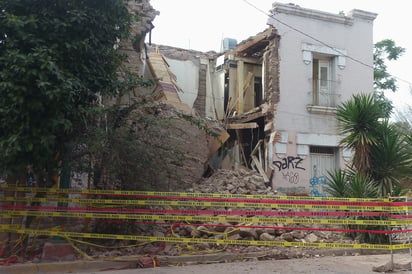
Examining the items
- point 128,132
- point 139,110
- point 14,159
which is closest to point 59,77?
point 14,159

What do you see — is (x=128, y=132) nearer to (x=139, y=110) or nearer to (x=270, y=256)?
(x=139, y=110)

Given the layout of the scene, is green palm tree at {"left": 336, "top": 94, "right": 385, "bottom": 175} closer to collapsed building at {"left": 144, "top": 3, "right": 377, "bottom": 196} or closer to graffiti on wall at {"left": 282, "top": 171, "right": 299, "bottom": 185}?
graffiti on wall at {"left": 282, "top": 171, "right": 299, "bottom": 185}

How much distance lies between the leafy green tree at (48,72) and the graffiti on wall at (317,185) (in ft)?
30.9

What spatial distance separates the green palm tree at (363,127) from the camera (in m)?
9.98

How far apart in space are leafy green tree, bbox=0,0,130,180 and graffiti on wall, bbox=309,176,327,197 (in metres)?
9.42

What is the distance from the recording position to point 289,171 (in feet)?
47.3

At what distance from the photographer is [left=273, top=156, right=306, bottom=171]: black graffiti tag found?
1433 cm

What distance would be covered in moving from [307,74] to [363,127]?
548 centimetres

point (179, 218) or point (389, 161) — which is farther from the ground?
point (389, 161)

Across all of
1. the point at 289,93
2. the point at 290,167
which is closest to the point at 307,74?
the point at 289,93

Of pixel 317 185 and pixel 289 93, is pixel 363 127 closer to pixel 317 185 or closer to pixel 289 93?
pixel 317 185

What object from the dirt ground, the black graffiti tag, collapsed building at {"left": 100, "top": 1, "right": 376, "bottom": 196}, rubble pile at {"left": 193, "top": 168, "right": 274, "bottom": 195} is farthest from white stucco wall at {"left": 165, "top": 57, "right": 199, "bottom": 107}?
the dirt ground

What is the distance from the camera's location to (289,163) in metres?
Result: 14.5

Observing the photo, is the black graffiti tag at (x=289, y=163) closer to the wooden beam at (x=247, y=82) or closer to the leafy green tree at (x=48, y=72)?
the wooden beam at (x=247, y=82)
